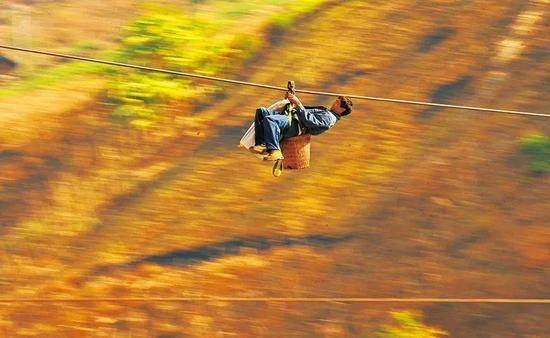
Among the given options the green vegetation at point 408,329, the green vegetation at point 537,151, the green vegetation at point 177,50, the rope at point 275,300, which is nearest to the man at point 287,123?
the rope at point 275,300

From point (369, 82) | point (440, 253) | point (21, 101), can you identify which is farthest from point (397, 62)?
point (21, 101)

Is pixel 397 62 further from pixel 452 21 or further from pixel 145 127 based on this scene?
pixel 145 127

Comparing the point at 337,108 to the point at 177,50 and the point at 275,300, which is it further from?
the point at 177,50

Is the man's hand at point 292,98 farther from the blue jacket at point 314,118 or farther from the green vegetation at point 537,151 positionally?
the green vegetation at point 537,151

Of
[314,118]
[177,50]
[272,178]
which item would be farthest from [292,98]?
[177,50]

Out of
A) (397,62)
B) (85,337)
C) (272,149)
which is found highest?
(272,149)

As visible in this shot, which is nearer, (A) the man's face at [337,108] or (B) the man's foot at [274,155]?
(B) the man's foot at [274,155]

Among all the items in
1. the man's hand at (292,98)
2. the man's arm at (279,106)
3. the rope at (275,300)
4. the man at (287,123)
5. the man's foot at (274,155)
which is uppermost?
the man's hand at (292,98)
